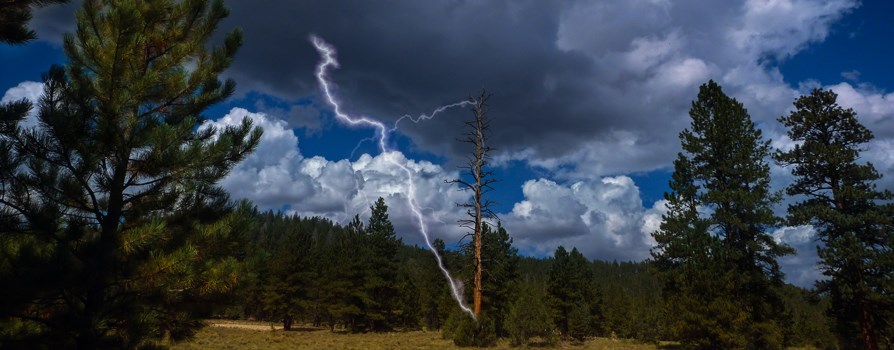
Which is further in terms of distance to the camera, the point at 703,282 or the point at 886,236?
the point at 703,282

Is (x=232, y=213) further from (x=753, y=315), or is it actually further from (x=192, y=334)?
(x=753, y=315)

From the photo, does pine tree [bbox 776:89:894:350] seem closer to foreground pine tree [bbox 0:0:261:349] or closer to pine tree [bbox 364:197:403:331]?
foreground pine tree [bbox 0:0:261:349]

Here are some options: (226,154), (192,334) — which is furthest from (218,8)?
(192,334)

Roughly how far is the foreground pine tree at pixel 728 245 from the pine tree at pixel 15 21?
24.3m

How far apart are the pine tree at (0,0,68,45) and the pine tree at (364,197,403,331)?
131 feet

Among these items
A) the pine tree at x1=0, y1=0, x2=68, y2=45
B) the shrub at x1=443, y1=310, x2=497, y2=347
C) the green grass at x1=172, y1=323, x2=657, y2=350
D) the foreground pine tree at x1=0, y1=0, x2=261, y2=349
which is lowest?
the green grass at x1=172, y1=323, x2=657, y2=350

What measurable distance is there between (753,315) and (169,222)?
24783 mm

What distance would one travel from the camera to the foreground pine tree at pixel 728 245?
21.2 m

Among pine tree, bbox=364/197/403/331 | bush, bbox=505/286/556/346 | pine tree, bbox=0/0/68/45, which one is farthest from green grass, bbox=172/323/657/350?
pine tree, bbox=0/0/68/45

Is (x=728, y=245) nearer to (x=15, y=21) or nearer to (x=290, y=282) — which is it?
(x=15, y=21)

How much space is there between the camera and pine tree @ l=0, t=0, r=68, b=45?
5.59m

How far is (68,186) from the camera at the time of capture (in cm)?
659

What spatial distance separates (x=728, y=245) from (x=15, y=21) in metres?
26.7

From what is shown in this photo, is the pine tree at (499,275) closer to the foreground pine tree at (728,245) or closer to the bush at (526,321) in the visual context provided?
the bush at (526,321)
